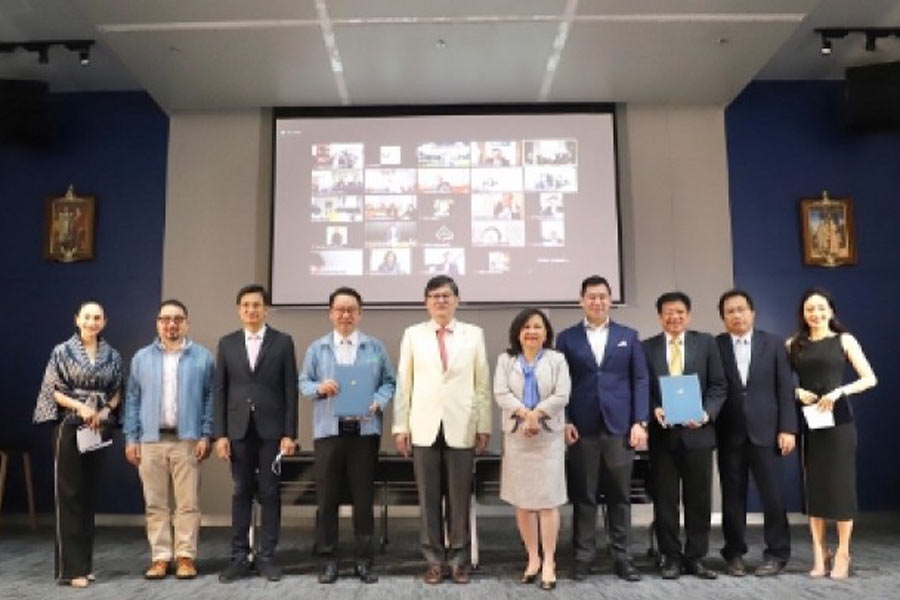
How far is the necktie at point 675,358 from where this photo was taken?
390 cm

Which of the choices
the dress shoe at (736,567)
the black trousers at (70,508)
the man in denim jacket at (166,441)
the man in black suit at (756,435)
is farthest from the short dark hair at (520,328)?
the black trousers at (70,508)

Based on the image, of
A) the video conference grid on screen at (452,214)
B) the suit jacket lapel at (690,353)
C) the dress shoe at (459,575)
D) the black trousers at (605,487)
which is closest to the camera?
the dress shoe at (459,575)

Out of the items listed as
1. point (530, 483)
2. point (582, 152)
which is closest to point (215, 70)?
point (582, 152)

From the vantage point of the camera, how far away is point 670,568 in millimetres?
3762

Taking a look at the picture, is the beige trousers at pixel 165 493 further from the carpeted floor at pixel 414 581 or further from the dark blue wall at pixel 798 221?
the dark blue wall at pixel 798 221

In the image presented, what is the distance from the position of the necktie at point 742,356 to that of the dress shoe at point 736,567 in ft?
3.11

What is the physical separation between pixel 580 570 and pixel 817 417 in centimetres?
150

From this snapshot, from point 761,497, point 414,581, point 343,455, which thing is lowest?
Answer: point 414,581

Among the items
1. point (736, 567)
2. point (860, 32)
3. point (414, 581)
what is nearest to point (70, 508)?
point (414, 581)

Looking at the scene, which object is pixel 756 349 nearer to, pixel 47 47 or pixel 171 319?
pixel 171 319

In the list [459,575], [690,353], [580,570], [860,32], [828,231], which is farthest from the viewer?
[828,231]

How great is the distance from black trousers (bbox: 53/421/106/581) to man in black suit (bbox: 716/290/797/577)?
3392mm

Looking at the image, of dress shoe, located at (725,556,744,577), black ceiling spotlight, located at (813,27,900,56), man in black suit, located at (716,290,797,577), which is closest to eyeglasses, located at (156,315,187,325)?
man in black suit, located at (716,290,797,577)

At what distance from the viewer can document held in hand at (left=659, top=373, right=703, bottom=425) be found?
3.70m
